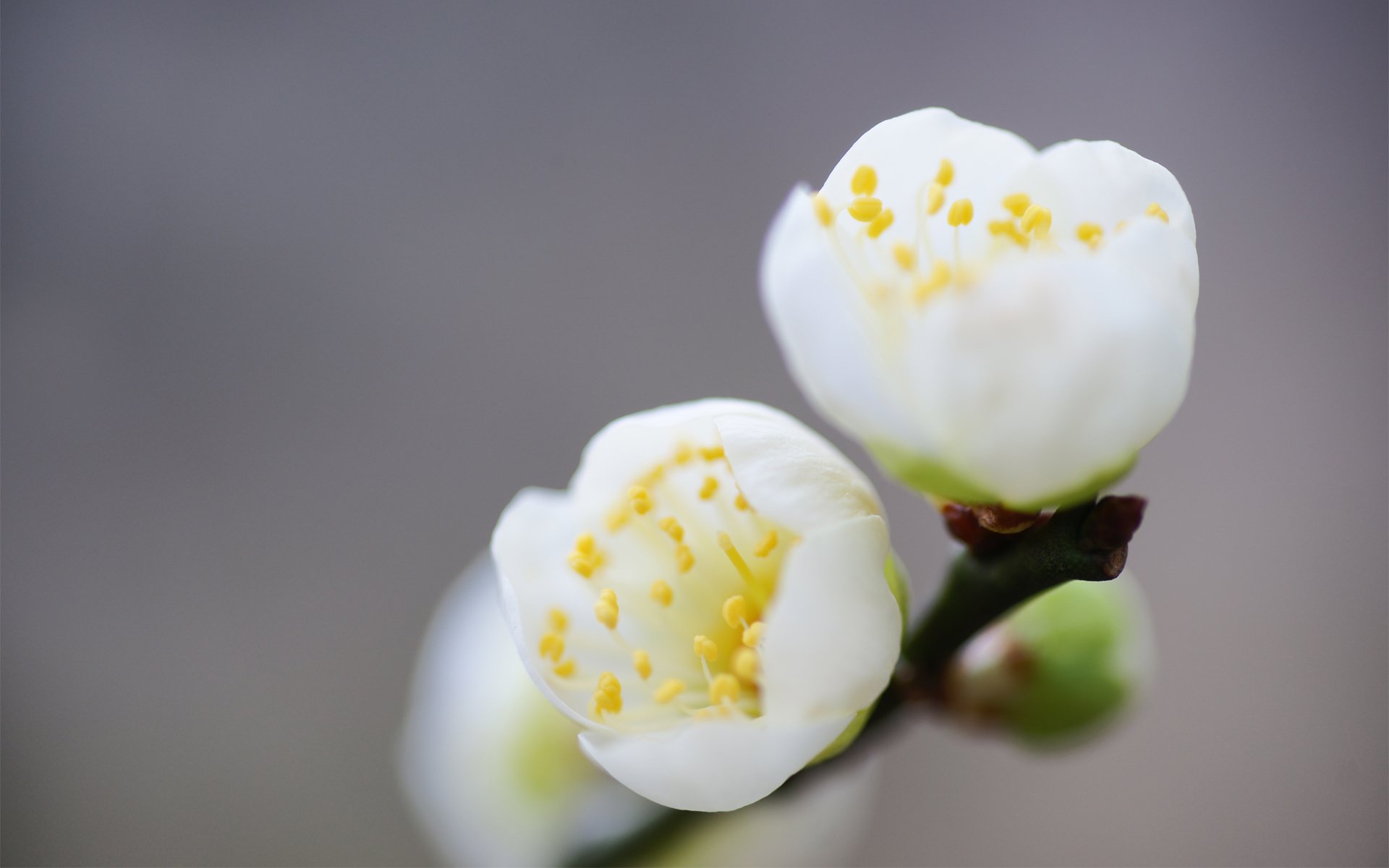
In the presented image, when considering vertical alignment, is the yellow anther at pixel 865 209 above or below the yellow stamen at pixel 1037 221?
above

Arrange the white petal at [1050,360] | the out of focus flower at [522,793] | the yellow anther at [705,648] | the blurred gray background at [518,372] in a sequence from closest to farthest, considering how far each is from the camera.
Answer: the white petal at [1050,360], the yellow anther at [705,648], the out of focus flower at [522,793], the blurred gray background at [518,372]

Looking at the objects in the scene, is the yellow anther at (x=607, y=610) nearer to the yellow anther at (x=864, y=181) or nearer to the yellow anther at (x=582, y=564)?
the yellow anther at (x=582, y=564)

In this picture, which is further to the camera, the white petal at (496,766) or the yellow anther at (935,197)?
the white petal at (496,766)

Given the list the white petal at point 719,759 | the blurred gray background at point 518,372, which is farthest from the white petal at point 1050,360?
the blurred gray background at point 518,372

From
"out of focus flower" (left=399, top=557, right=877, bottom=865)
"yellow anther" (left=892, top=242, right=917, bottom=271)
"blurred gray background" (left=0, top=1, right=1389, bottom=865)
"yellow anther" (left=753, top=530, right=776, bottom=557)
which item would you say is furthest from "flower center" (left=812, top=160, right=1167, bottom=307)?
"blurred gray background" (left=0, top=1, right=1389, bottom=865)

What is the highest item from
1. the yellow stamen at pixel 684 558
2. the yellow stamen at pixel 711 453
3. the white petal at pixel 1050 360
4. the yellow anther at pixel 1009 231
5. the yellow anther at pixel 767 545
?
the yellow anther at pixel 1009 231

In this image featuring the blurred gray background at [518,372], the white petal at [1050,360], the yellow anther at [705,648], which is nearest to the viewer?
the white petal at [1050,360]

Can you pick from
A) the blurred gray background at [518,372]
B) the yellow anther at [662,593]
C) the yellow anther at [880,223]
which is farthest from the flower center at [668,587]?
the blurred gray background at [518,372]

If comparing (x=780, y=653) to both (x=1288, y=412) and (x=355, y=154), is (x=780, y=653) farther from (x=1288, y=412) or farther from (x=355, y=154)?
(x=1288, y=412)
